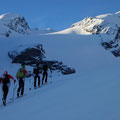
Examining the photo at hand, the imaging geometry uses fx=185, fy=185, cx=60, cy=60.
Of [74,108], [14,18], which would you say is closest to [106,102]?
[74,108]

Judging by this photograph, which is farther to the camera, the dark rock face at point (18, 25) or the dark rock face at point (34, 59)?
the dark rock face at point (18, 25)

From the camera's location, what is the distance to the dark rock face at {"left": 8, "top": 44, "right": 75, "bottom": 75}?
88.9ft

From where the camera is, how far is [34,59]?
2809cm

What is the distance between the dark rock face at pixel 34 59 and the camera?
27109 millimetres

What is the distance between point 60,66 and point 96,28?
7025cm

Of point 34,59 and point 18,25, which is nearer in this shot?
point 34,59

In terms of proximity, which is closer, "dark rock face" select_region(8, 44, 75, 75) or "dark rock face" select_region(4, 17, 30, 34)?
"dark rock face" select_region(8, 44, 75, 75)

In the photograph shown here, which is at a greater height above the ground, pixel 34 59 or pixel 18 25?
pixel 18 25

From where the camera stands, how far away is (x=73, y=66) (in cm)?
2986

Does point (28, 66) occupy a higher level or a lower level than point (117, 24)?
lower

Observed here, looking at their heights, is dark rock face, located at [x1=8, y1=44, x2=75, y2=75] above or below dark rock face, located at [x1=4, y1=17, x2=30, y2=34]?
below

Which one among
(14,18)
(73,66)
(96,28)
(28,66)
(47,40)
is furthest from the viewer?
(14,18)

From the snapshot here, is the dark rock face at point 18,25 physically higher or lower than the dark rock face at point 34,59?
higher

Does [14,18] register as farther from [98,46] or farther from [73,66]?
[73,66]
